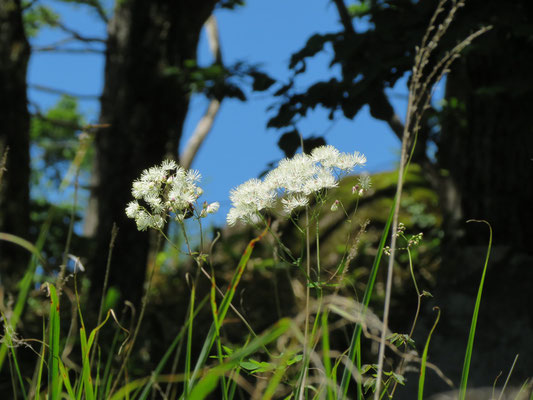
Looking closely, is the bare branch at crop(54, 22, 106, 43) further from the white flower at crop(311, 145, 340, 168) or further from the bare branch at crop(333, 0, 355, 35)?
the white flower at crop(311, 145, 340, 168)

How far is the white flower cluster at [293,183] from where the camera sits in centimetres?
164

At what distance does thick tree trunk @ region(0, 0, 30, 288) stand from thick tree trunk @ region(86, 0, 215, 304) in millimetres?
856

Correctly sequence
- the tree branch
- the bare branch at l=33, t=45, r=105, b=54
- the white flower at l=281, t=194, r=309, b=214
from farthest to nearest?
the tree branch, the bare branch at l=33, t=45, r=105, b=54, the white flower at l=281, t=194, r=309, b=214

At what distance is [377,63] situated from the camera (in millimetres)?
2994

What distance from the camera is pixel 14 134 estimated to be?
482 cm

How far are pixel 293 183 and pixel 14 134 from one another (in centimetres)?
389

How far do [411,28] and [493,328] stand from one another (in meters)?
1.85

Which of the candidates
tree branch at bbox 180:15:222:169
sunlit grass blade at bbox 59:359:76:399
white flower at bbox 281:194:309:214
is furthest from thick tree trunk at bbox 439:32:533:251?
tree branch at bbox 180:15:222:169

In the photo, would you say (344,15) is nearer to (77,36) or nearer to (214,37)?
(77,36)

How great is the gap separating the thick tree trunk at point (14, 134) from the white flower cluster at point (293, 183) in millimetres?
3498

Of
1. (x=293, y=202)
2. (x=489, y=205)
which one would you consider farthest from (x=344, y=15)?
(x=293, y=202)

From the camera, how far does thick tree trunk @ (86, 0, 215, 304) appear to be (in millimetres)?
5484

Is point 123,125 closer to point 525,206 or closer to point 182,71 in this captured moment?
point 182,71

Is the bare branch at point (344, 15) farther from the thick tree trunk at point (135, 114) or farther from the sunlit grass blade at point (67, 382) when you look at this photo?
the sunlit grass blade at point (67, 382)
